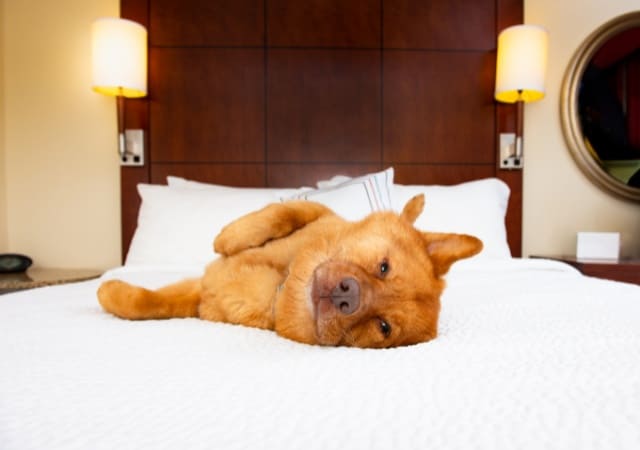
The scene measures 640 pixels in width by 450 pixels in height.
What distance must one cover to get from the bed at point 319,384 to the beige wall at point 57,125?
6.12ft

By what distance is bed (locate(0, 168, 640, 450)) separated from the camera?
0.42m

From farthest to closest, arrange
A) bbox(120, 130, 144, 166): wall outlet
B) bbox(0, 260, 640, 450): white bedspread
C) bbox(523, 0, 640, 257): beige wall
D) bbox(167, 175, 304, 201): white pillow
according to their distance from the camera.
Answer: bbox(523, 0, 640, 257): beige wall → bbox(120, 130, 144, 166): wall outlet → bbox(167, 175, 304, 201): white pillow → bbox(0, 260, 640, 450): white bedspread

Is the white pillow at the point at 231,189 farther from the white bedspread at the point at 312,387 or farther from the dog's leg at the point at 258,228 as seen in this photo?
the white bedspread at the point at 312,387

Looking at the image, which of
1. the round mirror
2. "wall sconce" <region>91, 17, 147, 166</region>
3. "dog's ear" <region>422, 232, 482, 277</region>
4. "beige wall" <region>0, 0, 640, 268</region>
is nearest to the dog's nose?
"dog's ear" <region>422, 232, 482, 277</region>

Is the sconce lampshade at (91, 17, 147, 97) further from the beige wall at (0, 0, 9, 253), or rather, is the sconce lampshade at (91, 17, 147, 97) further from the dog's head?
the dog's head

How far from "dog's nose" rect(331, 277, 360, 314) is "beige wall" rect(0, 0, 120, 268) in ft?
8.13

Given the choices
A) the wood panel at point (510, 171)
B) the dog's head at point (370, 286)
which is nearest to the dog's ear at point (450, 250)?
the dog's head at point (370, 286)

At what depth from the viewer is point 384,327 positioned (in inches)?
28.5

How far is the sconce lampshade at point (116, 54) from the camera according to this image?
2.38 m

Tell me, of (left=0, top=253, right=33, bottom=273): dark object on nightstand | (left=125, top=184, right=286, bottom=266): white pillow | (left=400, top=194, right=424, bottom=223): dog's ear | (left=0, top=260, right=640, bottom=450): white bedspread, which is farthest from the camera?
(left=0, top=253, right=33, bottom=273): dark object on nightstand

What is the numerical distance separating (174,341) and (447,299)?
747 millimetres

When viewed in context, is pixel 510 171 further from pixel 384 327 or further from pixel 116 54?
pixel 116 54

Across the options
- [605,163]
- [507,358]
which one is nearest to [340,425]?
[507,358]

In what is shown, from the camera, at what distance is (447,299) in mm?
1178
